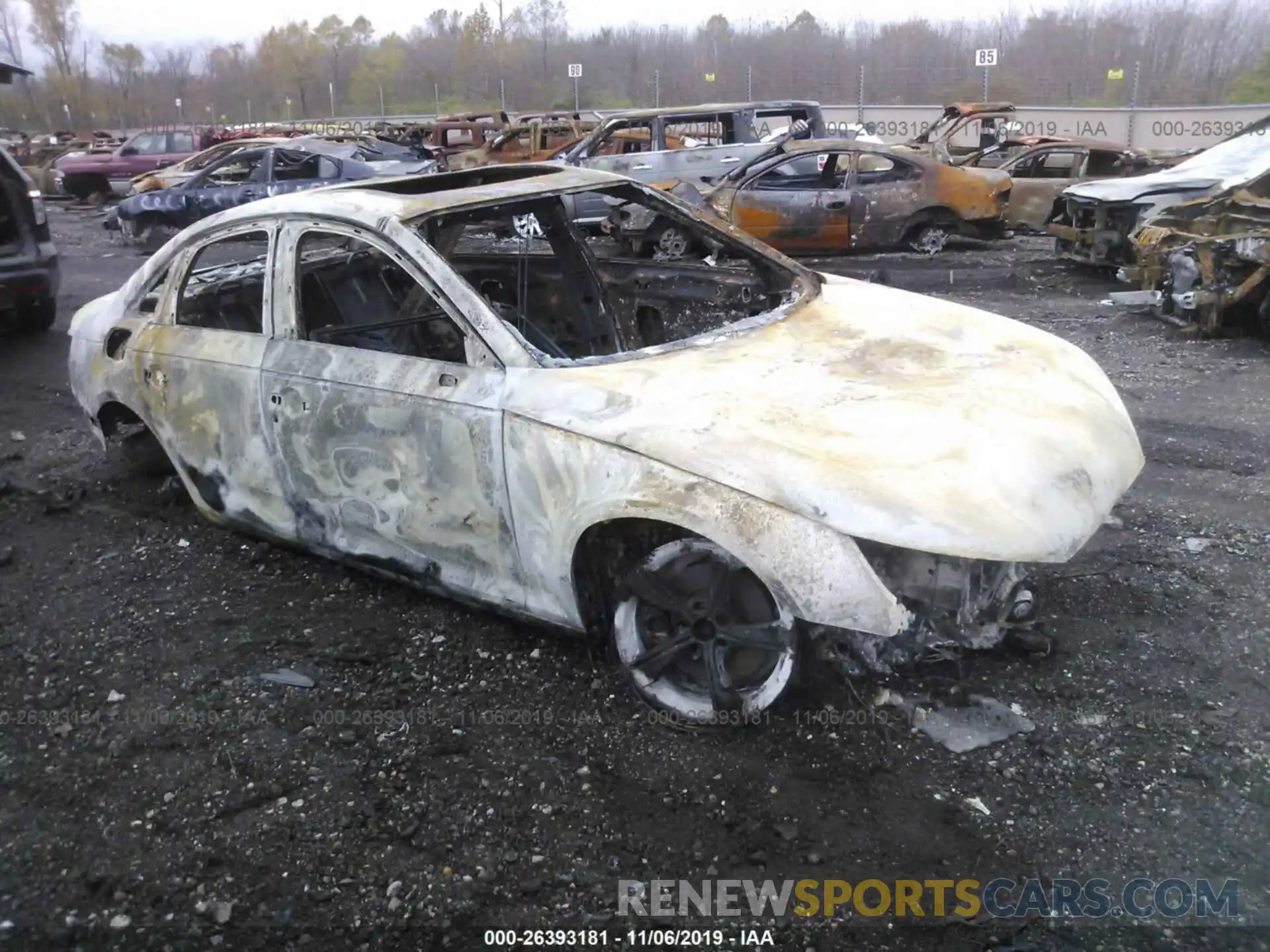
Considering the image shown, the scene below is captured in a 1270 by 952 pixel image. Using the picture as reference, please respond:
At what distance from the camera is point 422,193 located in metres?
3.89

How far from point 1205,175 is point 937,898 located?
9318 millimetres

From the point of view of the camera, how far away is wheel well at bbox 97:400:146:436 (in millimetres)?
4621

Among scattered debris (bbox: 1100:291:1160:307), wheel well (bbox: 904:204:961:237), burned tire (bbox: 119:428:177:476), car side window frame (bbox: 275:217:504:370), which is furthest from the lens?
wheel well (bbox: 904:204:961:237)

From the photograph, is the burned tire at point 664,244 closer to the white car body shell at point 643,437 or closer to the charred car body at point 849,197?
the charred car body at point 849,197

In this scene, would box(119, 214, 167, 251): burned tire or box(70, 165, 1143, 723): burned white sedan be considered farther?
box(119, 214, 167, 251): burned tire

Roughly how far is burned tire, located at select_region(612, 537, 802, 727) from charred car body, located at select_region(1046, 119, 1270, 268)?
7.81 m

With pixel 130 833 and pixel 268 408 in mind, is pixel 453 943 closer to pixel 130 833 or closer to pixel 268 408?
pixel 130 833

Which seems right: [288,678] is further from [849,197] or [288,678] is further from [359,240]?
[849,197]

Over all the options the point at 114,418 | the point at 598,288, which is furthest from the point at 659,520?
the point at 114,418

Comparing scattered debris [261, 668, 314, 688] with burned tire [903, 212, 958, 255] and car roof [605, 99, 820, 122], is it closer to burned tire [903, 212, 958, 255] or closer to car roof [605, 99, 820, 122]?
burned tire [903, 212, 958, 255]

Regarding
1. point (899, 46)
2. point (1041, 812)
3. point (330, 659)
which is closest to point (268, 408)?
point (330, 659)

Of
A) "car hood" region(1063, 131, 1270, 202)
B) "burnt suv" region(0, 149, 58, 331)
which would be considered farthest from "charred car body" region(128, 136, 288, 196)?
"car hood" region(1063, 131, 1270, 202)

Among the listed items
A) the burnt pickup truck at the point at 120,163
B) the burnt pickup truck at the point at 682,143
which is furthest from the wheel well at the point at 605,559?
the burnt pickup truck at the point at 120,163

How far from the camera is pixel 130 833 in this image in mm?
2730
